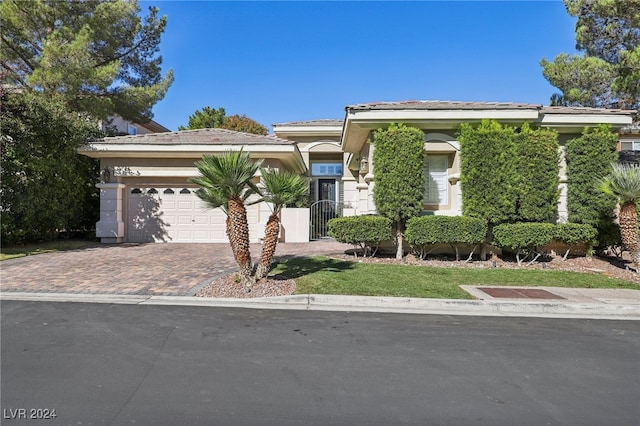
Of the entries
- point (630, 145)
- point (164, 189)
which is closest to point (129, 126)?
point (164, 189)

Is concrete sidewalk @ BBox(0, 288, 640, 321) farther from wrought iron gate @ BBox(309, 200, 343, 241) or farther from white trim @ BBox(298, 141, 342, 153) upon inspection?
white trim @ BBox(298, 141, 342, 153)

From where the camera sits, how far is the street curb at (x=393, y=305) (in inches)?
251

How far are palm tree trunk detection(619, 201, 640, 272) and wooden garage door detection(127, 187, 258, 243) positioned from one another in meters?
12.1

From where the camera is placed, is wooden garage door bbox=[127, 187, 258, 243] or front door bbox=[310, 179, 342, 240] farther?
front door bbox=[310, 179, 342, 240]

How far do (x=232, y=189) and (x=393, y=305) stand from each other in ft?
12.4

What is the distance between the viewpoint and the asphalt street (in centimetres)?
307

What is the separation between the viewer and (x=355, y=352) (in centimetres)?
439

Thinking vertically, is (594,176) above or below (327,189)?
below

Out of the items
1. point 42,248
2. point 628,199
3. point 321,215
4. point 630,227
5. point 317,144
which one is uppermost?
point 317,144

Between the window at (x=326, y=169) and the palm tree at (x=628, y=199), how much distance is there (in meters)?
12.4

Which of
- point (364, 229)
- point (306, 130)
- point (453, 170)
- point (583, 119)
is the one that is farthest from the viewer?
point (306, 130)

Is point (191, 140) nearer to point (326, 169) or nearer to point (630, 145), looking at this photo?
point (326, 169)

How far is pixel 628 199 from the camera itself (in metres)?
9.45

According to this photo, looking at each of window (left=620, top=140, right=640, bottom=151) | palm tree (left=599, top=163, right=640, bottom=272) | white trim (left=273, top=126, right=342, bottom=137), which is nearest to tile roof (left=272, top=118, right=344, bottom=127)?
white trim (left=273, top=126, right=342, bottom=137)
